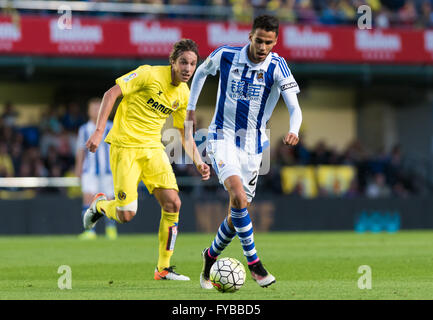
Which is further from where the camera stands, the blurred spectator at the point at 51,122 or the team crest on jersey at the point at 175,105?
the blurred spectator at the point at 51,122

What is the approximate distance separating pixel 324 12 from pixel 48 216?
8847mm

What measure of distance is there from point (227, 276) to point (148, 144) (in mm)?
2110

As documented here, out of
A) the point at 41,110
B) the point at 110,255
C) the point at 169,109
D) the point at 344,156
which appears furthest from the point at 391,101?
the point at 169,109

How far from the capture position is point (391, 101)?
26391 mm

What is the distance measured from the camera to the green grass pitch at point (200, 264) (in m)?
7.01

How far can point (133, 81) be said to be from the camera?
8.45 m

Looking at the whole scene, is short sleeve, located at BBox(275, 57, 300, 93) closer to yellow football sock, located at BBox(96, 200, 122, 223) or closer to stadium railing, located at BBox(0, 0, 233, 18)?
yellow football sock, located at BBox(96, 200, 122, 223)

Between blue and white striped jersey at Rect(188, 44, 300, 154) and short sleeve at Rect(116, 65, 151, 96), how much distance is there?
37.7 inches

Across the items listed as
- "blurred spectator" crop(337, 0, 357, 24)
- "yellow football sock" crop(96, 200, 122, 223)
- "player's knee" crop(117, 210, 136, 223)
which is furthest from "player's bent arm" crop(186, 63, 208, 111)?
"blurred spectator" crop(337, 0, 357, 24)

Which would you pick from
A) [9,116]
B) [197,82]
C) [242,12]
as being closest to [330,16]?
[242,12]

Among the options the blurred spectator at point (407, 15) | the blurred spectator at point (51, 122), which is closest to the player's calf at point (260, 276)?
the blurred spectator at point (51, 122)

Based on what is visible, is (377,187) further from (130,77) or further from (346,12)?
(130,77)

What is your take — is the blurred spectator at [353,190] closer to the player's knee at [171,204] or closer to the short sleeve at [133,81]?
the player's knee at [171,204]

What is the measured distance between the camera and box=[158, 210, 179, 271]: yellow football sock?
8352mm
